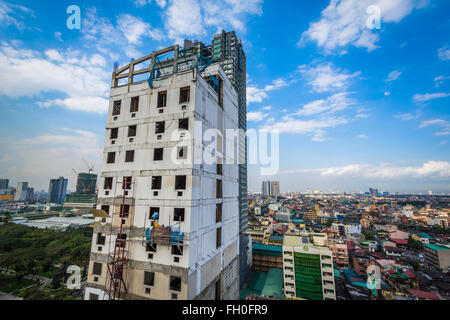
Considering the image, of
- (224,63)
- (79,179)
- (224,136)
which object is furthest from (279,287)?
(79,179)

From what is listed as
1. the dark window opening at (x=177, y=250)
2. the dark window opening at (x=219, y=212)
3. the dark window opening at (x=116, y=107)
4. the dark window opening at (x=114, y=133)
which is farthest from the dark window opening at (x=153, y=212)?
the dark window opening at (x=116, y=107)

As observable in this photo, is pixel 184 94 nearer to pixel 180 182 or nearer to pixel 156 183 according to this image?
pixel 180 182

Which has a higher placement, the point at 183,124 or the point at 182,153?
the point at 183,124

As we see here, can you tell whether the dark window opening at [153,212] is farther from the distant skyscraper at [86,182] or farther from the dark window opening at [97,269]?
the distant skyscraper at [86,182]

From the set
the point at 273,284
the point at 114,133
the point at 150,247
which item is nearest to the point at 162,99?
the point at 114,133

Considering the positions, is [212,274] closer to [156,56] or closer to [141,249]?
[141,249]

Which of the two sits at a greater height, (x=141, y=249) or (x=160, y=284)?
(x=141, y=249)
